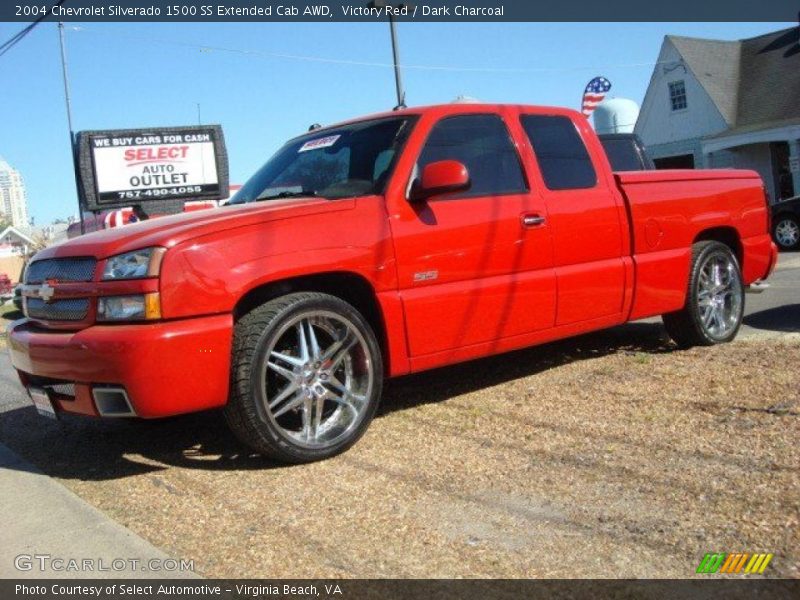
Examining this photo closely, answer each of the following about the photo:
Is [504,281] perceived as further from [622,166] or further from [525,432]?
[622,166]

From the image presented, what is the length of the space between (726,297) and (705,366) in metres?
1.11

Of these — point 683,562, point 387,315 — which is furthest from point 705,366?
point 683,562

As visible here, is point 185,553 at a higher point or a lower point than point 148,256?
lower

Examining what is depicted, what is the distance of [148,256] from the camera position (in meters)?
3.77

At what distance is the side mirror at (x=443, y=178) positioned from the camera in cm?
437

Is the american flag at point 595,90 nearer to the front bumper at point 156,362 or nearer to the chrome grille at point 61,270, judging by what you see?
the chrome grille at point 61,270

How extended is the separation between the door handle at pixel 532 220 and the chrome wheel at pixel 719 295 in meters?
1.80

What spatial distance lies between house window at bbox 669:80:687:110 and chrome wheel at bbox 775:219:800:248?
11.5 meters

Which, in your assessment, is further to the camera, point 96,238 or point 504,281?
point 504,281

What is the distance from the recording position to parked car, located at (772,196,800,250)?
1672 centimetres

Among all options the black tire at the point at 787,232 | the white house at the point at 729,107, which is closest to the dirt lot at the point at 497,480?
the black tire at the point at 787,232

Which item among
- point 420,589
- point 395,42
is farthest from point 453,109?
point 395,42

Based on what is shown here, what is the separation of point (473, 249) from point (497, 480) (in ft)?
4.81
